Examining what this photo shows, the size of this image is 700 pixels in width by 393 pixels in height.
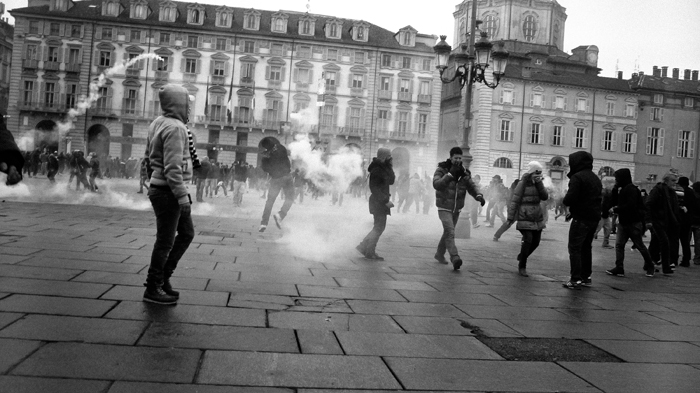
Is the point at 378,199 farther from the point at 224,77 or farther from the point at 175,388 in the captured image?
the point at 224,77

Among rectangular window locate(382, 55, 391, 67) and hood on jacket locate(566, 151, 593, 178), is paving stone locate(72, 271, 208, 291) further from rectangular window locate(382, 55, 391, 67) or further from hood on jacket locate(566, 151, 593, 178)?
rectangular window locate(382, 55, 391, 67)

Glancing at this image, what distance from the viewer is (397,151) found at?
180 ft

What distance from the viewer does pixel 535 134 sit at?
51.8 meters

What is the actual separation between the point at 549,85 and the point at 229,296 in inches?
2003

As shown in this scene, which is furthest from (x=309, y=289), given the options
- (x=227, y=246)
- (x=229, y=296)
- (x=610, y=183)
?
(x=610, y=183)

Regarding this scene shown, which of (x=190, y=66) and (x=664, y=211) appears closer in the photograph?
(x=664, y=211)

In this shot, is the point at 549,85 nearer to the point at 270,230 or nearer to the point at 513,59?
the point at 513,59

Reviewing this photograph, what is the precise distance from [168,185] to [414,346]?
2.36 m

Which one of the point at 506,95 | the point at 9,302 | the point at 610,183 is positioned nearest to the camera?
the point at 9,302

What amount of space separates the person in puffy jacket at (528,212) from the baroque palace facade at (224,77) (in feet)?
138

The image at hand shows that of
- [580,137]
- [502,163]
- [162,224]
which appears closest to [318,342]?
[162,224]

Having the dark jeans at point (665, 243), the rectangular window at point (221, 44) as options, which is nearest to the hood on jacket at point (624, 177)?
the dark jeans at point (665, 243)

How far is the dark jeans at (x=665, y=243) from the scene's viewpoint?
9727mm

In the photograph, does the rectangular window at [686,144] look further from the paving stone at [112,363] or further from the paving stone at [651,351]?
the paving stone at [112,363]
